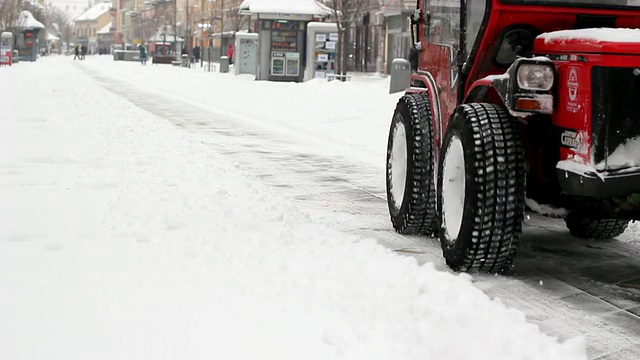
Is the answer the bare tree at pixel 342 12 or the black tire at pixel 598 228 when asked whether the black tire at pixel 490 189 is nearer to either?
the black tire at pixel 598 228

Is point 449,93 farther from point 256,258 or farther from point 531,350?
point 531,350

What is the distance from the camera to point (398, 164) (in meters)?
6.64

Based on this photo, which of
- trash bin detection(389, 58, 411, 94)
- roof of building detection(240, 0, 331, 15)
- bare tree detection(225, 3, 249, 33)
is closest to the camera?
trash bin detection(389, 58, 411, 94)

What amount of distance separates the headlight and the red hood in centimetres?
14

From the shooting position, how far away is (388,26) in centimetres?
4728

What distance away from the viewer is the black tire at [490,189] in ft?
15.6

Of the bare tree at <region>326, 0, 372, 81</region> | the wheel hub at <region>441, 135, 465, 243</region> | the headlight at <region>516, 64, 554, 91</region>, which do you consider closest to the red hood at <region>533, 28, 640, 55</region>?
the headlight at <region>516, 64, 554, 91</region>

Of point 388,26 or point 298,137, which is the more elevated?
point 388,26

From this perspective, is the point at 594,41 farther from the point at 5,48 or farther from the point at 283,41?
the point at 5,48

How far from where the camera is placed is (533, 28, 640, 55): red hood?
436cm

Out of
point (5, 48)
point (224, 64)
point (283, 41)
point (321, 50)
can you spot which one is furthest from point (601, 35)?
point (5, 48)

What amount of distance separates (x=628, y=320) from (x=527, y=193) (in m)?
1.16

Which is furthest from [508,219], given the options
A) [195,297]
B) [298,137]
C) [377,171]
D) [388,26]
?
[388,26]

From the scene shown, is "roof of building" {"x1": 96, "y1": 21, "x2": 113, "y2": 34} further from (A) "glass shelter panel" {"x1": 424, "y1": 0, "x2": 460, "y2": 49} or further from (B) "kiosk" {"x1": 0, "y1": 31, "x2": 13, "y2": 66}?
(A) "glass shelter panel" {"x1": 424, "y1": 0, "x2": 460, "y2": 49}
